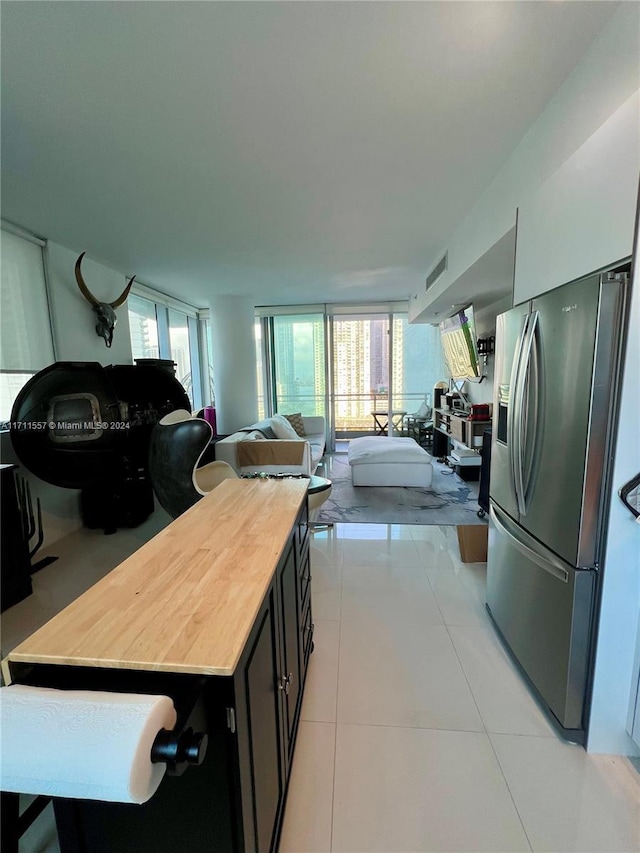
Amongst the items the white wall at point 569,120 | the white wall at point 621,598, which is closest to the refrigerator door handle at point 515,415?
the white wall at point 621,598

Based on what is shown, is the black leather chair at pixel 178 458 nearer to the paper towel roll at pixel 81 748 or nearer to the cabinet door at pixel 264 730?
the cabinet door at pixel 264 730

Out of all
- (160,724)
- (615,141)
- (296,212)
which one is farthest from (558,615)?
(296,212)

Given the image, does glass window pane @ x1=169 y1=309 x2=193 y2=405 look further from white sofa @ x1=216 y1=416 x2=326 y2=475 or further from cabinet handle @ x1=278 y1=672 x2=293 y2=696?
cabinet handle @ x1=278 y1=672 x2=293 y2=696

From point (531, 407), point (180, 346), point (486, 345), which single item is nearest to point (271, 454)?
point (531, 407)

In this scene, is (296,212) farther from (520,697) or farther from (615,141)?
(520,697)

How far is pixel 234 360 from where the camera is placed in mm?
5633

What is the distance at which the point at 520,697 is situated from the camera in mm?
1612

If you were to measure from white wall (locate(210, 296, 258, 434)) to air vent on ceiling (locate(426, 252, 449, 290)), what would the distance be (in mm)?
2866

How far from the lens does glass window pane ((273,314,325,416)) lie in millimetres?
6539

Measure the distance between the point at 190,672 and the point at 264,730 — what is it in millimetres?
454

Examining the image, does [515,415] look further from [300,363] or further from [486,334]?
[300,363]

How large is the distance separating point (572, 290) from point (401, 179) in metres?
1.54

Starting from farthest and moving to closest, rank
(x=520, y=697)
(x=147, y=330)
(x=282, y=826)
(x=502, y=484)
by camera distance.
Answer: (x=147, y=330) → (x=502, y=484) → (x=520, y=697) → (x=282, y=826)

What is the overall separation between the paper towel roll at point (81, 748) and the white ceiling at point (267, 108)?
203 centimetres
